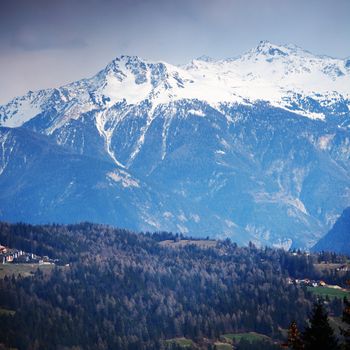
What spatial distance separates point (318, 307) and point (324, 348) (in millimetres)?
3211

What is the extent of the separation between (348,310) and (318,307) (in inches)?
109

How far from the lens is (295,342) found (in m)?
71.1

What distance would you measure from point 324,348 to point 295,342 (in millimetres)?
2650

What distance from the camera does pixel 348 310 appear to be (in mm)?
71188

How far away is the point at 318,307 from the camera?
2879 inches

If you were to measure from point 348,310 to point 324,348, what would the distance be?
3.61 metres

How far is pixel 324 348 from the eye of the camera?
72.1m

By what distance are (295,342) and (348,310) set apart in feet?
15.5
